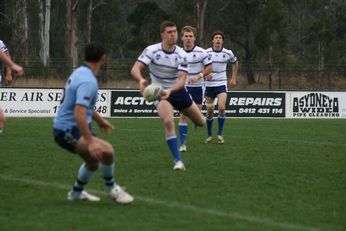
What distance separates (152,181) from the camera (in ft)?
31.6

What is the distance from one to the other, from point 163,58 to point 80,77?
400 centimetres

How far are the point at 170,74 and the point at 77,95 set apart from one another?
167 inches

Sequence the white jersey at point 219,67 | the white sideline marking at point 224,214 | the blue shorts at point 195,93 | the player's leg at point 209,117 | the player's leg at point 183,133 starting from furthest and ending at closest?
the white jersey at point 219,67, the player's leg at point 209,117, the blue shorts at point 195,93, the player's leg at point 183,133, the white sideline marking at point 224,214

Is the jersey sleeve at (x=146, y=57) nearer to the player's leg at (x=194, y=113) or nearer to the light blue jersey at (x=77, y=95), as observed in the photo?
the player's leg at (x=194, y=113)

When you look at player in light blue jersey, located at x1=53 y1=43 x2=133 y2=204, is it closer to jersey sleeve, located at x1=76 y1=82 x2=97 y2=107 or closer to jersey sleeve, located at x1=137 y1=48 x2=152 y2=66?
jersey sleeve, located at x1=76 y1=82 x2=97 y2=107

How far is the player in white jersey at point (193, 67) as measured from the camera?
13.5m

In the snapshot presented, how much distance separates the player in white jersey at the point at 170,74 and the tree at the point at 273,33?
41863 millimetres

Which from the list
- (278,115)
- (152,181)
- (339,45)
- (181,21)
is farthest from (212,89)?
(339,45)

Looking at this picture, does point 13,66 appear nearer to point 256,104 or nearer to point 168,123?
point 168,123

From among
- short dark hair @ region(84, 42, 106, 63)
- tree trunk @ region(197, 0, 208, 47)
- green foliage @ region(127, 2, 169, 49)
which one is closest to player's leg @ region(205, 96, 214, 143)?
short dark hair @ region(84, 42, 106, 63)

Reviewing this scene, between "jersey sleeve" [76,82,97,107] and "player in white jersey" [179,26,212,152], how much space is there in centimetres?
628

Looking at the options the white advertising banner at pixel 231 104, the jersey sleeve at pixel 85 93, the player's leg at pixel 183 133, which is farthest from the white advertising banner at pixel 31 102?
the jersey sleeve at pixel 85 93

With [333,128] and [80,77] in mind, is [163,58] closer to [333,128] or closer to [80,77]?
[80,77]

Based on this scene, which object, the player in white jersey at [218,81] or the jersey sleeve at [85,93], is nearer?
the jersey sleeve at [85,93]
